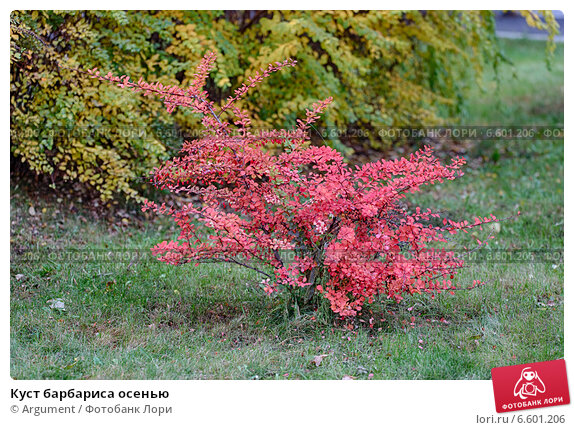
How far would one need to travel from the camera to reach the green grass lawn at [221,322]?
326 centimetres

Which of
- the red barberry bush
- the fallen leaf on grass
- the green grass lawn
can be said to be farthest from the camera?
the fallen leaf on grass

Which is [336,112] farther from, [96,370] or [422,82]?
[96,370]

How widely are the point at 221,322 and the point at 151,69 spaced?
7.80 ft

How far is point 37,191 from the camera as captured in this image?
5.18 metres
